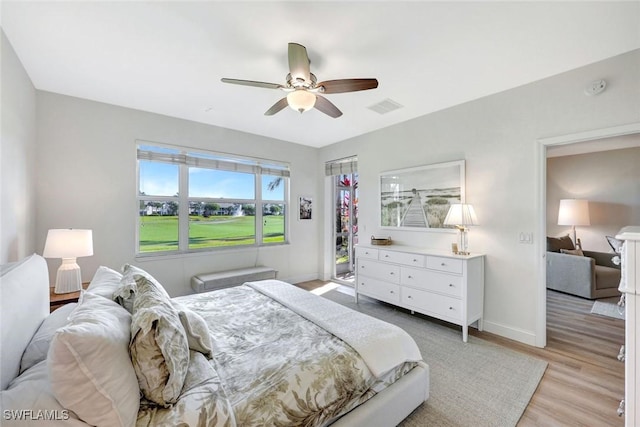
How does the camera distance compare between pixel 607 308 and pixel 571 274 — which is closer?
pixel 607 308

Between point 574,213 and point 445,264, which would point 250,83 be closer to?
point 445,264

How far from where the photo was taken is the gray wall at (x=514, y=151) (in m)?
2.24

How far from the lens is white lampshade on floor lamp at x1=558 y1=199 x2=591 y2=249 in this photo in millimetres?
4641

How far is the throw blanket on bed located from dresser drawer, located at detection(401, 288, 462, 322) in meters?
1.28

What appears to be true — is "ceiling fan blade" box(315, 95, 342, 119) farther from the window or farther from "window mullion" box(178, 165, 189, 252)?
"window mullion" box(178, 165, 189, 252)

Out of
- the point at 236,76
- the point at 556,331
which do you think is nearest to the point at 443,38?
the point at 236,76

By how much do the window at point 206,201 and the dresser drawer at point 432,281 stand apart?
2.50m

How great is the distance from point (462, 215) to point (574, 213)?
3.61 m

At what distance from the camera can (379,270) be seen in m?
3.48

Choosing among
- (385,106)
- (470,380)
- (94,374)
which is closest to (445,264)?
(470,380)

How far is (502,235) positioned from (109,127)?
4.88 m

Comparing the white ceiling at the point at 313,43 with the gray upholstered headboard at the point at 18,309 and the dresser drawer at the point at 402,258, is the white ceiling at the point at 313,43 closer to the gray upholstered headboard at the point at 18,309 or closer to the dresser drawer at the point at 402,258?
the gray upholstered headboard at the point at 18,309

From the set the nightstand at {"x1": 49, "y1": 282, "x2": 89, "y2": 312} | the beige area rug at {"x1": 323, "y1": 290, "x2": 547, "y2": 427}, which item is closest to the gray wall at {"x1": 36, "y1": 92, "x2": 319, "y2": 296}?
the nightstand at {"x1": 49, "y1": 282, "x2": 89, "y2": 312}

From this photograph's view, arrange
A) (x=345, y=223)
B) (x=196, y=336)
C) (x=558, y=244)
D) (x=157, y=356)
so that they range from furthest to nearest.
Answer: (x=345, y=223)
(x=558, y=244)
(x=196, y=336)
(x=157, y=356)
